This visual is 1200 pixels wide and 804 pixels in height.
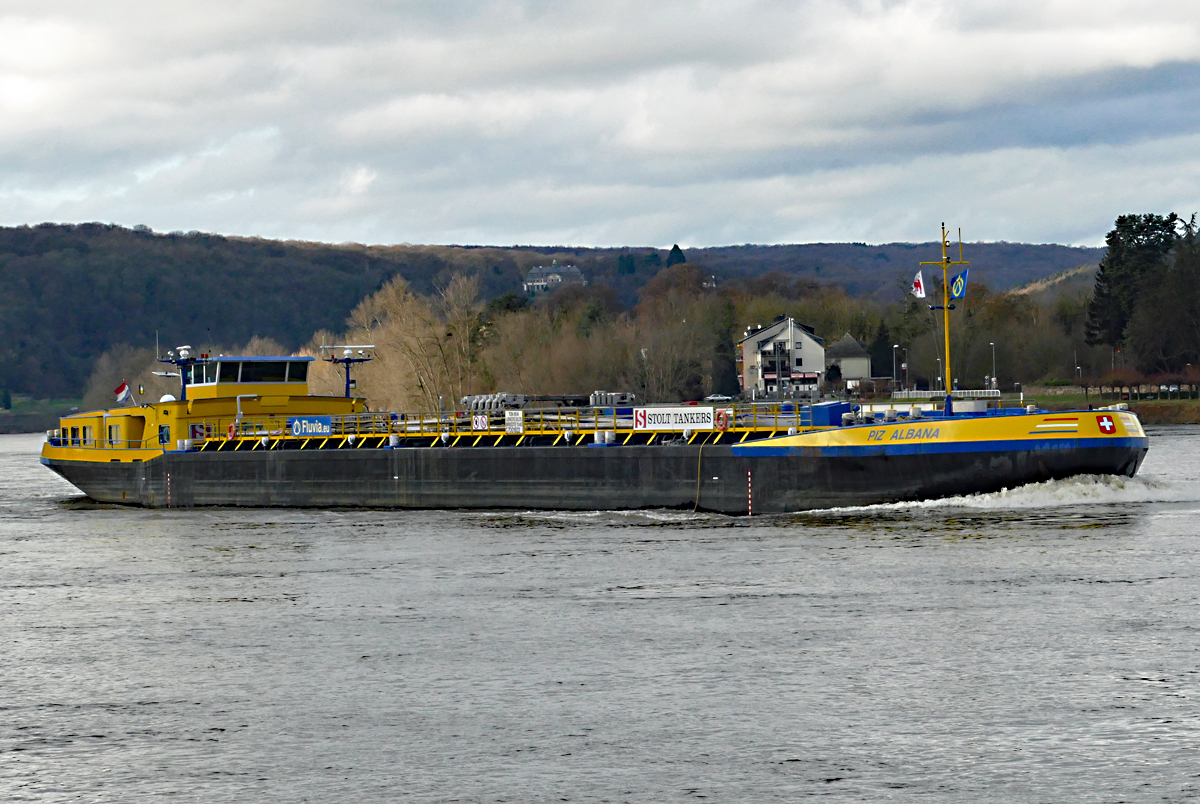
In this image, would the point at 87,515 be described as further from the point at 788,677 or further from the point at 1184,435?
the point at 1184,435

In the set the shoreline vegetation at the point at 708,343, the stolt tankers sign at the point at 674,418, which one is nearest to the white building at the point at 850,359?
the shoreline vegetation at the point at 708,343

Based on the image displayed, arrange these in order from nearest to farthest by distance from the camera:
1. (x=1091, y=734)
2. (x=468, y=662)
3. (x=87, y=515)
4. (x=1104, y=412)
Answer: (x=1091, y=734) → (x=468, y=662) → (x=1104, y=412) → (x=87, y=515)

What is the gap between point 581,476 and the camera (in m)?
41.5

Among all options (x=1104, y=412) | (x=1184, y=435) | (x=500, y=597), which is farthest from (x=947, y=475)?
(x=1184, y=435)

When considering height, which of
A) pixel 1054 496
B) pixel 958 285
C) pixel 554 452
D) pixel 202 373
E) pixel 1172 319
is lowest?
pixel 1054 496

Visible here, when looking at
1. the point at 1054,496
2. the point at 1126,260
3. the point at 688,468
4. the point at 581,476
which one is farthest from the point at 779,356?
the point at 1054,496

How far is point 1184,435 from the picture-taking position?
80.1 meters

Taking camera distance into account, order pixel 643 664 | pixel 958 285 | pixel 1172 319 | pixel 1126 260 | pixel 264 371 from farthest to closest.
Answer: pixel 1126 260 → pixel 1172 319 → pixel 264 371 → pixel 958 285 → pixel 643 664

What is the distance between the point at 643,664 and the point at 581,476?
21.6 m

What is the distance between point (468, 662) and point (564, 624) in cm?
304

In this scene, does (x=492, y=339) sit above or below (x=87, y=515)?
above

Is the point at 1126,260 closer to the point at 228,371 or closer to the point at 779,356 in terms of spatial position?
the point at 779,356

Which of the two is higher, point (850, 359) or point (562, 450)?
point (850, 359)

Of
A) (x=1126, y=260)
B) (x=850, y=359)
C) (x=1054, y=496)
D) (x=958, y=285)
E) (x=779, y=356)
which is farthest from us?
(x=850, y=359)
